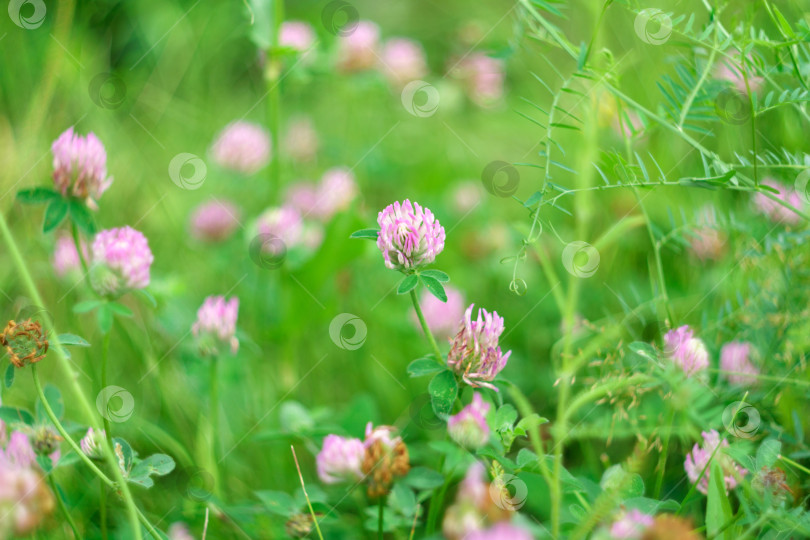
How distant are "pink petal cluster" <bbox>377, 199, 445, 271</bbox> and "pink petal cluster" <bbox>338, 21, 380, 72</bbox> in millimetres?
1061

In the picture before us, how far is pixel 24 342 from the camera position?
71 centimetres

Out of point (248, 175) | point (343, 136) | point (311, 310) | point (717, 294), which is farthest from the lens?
point (343, 136)

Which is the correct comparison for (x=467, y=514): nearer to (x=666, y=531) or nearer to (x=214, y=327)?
(x=666, y=531)

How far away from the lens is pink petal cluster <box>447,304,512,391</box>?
701 mm

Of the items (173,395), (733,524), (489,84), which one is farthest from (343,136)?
(733,524)

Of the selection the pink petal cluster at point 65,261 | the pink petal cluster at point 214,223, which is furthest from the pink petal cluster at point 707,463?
the pink petal cluster at point 214,223

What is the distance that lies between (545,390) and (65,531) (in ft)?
2.54

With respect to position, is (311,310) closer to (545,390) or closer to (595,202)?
(545,390)

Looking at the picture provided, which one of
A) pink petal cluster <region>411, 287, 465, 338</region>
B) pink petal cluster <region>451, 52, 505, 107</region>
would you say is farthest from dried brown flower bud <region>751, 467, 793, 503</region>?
pink petal cluster <region>451, 52, 505, 107</region>

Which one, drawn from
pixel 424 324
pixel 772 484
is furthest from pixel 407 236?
pixel 772 484

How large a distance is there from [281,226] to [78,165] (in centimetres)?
47

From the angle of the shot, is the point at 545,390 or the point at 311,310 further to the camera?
the point at 311,310

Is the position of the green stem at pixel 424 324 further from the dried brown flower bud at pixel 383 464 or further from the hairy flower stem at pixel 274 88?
the hairy flower stem at pixel 274 88

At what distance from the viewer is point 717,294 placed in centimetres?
115
